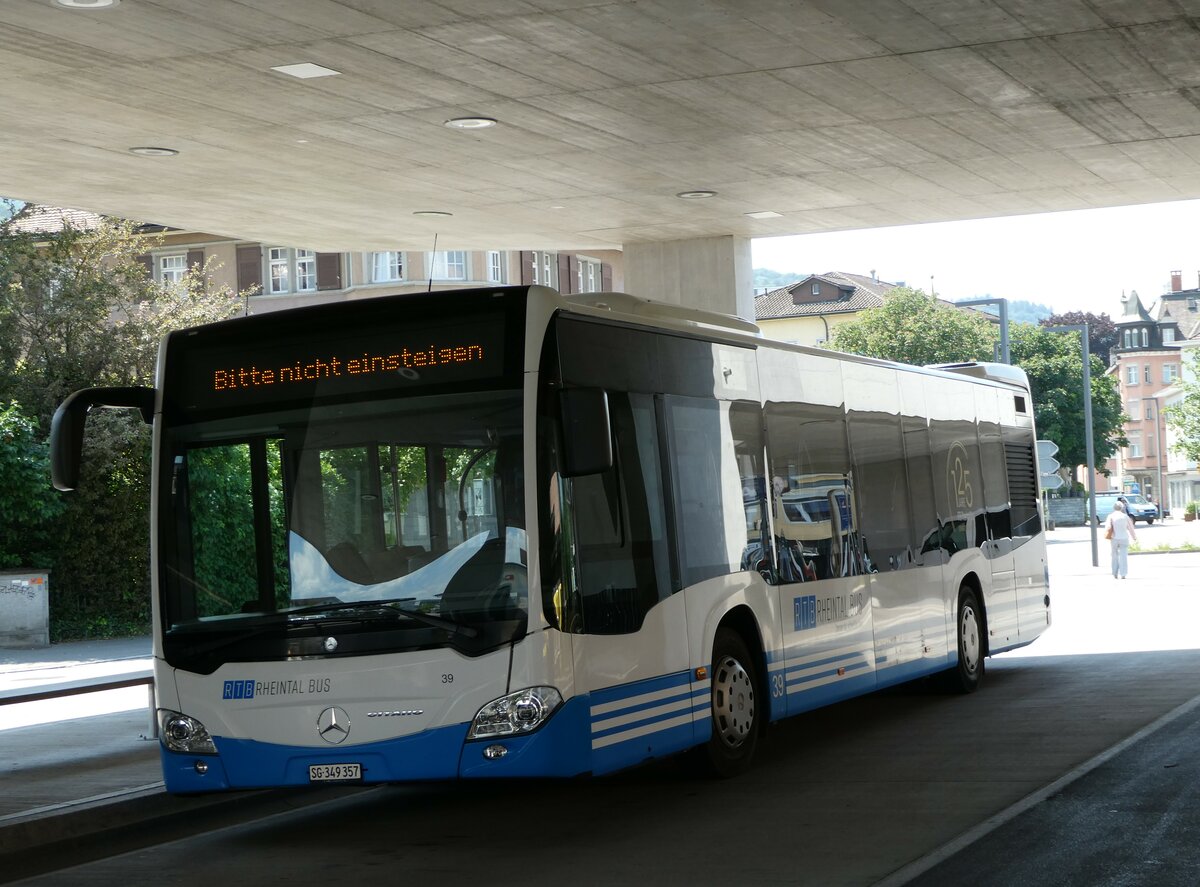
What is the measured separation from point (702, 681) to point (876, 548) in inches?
152

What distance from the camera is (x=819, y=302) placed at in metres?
→ 121

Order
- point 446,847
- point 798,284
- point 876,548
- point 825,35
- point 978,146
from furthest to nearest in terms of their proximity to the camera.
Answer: point 798,284, point 978,146, point 876,548, point 825,35, point 446,847

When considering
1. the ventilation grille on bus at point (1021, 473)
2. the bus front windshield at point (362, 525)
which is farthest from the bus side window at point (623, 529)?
the ventilation grille on bus at point (1021, 473)

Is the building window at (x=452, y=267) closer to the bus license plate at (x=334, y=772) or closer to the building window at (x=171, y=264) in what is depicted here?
the building window at (x=171, y=264)

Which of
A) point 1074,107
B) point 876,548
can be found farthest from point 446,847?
point 1074,107

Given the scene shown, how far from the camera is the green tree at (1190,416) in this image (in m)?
63.2

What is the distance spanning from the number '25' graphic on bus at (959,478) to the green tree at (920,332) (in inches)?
2437

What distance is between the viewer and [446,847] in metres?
9.20

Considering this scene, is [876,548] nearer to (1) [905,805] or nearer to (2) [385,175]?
(1) [905,805]

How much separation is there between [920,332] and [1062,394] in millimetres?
12934

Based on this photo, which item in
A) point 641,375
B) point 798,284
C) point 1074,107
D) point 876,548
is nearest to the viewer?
point 641,375

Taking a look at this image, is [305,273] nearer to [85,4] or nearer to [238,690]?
[85,4]

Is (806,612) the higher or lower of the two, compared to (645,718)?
higher

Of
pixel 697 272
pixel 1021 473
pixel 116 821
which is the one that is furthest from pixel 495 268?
pixel 116 821
